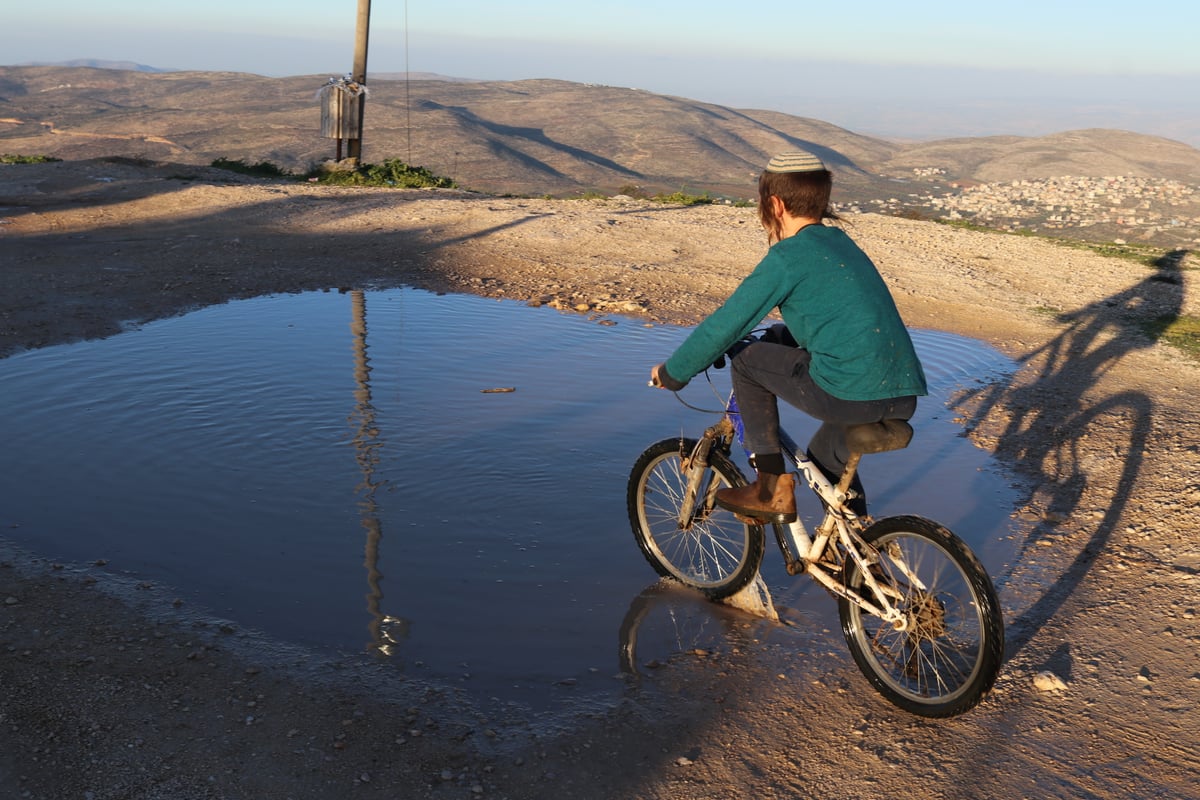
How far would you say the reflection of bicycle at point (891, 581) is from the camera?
150 inches

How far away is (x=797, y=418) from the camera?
7.95 meters

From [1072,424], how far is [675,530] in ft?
13.9

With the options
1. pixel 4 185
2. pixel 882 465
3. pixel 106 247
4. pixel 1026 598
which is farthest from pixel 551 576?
pixel 4 185

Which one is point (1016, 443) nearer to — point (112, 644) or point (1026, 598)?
point (1026, 598)

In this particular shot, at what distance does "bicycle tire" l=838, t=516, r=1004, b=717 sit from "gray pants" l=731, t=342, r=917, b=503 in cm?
38

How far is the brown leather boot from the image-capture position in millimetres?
4379

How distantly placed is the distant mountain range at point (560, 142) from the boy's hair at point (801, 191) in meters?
35.2

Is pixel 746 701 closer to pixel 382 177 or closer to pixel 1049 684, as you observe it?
pixel 1049 684

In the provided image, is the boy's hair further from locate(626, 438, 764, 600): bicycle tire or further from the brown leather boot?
locate(626, 438, 764, 600): bicycle tire

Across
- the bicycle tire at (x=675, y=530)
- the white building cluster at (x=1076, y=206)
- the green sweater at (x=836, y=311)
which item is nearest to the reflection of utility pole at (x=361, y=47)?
the white building cluster at (x=1076, y=206)

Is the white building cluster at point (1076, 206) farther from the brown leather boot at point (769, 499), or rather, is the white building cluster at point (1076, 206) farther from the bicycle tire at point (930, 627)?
the bicycle tire at point (930, 627)

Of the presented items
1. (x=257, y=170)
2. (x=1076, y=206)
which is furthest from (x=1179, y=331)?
(x=1076, y=206)

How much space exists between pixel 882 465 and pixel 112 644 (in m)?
4.85

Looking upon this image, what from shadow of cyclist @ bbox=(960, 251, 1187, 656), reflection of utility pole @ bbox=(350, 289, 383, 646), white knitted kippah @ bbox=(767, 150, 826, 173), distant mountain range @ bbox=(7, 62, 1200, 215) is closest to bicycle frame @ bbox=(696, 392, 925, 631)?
shadow of cyclist @ bbox=(960, 251, 1187, 656)
